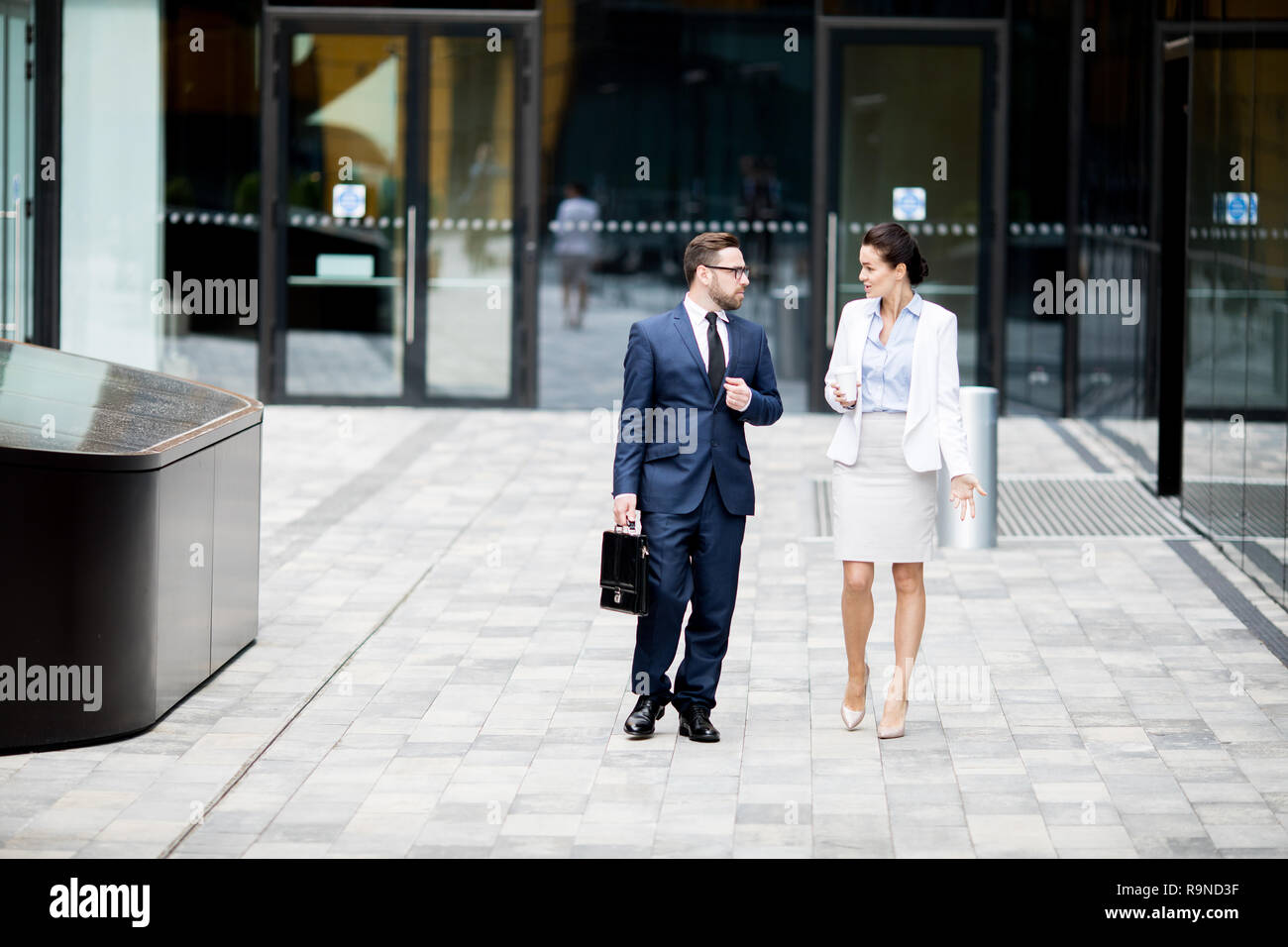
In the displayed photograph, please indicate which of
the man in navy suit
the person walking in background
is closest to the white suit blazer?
the man in navy suit

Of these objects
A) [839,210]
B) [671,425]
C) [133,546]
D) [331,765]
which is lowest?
[331,765]

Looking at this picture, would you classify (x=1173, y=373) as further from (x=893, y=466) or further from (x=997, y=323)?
(x=893, y=466)

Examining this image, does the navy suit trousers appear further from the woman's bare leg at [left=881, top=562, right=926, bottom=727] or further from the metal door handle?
the metal door handle

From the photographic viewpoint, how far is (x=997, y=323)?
15195mm

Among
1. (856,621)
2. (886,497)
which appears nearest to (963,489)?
(886,497)

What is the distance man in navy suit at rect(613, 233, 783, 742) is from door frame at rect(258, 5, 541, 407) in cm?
905

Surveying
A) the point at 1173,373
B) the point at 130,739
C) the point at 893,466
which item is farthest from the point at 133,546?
the point at 1173,373

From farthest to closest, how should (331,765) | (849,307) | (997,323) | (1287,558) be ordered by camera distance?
1. (997,323)
2. (1287,558)
3. (849,307)
4. (331,765)

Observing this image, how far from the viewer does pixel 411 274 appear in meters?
15.2

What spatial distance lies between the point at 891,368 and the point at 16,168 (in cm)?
1036

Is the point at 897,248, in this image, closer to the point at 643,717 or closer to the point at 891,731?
the point at 891,731

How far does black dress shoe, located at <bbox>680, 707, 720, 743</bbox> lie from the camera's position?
6289mm

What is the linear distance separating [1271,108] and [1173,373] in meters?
Answer: 2.66

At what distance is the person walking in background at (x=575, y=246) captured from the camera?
595 inches
